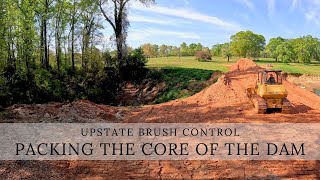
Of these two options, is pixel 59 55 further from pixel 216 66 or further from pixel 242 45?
pixel 242 45

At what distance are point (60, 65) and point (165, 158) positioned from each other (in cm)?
2494

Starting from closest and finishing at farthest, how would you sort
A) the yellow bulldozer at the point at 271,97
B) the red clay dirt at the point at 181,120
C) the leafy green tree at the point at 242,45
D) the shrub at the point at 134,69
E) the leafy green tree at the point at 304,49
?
the red clay dirt at the point at 181,120
the yellow bulldozer at the point at 271,97
the shrub at the point at 134,69
the leafy green tree at the point at 304,49
the leafy green tree at the point at 242,45

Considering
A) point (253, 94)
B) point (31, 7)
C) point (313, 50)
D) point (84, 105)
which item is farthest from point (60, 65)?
point (313, 50)

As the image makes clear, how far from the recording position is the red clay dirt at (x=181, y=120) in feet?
28.8

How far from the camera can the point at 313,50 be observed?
8219 centimetres

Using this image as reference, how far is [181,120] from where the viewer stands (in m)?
13.3

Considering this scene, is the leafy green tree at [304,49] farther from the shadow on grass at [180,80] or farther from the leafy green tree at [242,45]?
the shadow on grass at [180,80]

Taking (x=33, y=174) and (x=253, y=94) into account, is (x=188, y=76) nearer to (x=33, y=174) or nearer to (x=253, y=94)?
(x=253, y=94)

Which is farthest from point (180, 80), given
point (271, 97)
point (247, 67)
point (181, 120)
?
point (181, 120)

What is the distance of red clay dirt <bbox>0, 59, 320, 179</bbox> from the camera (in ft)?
28.8

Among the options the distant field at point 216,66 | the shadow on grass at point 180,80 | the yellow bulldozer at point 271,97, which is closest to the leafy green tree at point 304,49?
the distant field at point 216,66

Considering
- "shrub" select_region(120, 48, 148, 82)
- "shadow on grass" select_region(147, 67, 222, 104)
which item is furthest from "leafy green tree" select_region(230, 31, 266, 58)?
A: "shrub" select_region(120, 48, 148, 82)

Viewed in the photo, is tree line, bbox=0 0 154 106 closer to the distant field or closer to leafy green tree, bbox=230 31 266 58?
the distant field

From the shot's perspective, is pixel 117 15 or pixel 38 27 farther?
pixel 117 15
